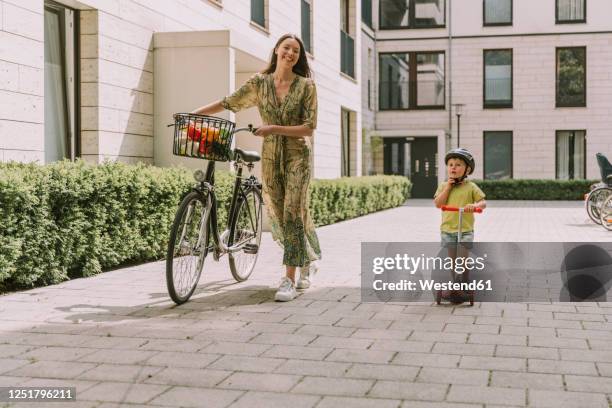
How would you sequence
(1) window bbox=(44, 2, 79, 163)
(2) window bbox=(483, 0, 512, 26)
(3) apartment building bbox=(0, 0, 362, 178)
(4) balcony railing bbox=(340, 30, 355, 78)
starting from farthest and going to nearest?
(2) window bbox=(483, 0, 512, 26) < (4) balcony railing bbox=(340, 30, 355, 78) < (1) window bbox=(44, 2, 79, 163) < (3) apartment building bbox=(0, 0, 362, 178)

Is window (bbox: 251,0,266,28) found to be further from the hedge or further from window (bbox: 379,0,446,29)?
window (bbox: 379,0,446,29)

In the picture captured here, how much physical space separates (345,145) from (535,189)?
9.19 metres

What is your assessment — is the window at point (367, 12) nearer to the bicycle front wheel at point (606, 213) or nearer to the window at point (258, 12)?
the window at point (258, 12)

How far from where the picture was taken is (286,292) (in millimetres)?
5734

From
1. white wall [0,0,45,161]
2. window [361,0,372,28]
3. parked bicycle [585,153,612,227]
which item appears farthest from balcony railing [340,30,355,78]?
white wall [0,0,45,161]

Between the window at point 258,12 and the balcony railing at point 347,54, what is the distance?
577 centimetres

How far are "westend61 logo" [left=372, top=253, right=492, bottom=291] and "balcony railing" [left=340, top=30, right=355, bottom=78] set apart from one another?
48.4 feet

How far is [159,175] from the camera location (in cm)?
813

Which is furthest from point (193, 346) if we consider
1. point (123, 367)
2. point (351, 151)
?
point (351, 151)

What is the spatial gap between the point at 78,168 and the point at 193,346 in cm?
317

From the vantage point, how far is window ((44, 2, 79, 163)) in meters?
8.88

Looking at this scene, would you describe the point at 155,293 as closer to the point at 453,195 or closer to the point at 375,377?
the point at 453,195

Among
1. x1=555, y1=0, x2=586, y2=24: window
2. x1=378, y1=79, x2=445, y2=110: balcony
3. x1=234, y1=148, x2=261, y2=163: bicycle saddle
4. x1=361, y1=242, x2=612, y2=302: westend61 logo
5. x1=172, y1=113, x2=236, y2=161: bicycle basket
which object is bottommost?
x1=361, y1=242, x2=612, y2=302: westend61 logo

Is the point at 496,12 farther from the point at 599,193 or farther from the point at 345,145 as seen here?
the point at 599,193
